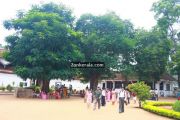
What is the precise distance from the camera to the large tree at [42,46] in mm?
35031

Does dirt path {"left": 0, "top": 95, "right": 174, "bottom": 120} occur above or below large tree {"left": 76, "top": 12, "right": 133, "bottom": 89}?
below

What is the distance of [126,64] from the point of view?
164 feet

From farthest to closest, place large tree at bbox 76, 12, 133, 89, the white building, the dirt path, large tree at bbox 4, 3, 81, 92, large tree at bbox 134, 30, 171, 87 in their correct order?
the white building → large tree at bbox 134, 30, 171, 87 → large tree at bbox 76, 12, 133, 89 → large tree at bbox 4, 3, 81, 92 → the dirt path

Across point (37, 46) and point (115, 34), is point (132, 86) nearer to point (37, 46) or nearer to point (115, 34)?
point (37, 46)

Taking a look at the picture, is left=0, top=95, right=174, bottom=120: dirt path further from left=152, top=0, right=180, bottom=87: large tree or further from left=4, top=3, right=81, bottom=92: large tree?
left=152, top=0, right=180, bottom=87: large tree

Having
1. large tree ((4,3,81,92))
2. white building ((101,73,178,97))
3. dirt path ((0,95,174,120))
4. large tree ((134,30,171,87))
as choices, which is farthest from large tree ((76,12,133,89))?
dirt path ((0,95,174,120))

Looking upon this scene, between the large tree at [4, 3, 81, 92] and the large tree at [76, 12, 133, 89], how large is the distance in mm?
5894

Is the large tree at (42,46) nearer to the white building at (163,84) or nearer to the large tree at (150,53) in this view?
the large tree at (150,53)

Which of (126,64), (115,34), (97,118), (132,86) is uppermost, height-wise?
(115,34)

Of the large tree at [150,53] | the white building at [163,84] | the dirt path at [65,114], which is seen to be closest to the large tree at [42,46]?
the dirt path at [65,114]

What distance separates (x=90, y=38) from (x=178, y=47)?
1411 centimetres

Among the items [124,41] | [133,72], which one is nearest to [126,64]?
[133,72]

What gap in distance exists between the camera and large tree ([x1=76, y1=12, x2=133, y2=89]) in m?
43.8

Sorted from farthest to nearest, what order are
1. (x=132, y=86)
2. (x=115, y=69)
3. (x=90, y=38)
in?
(x=115, y=69) → (x=90, y=38) → (x=132, y=86)
